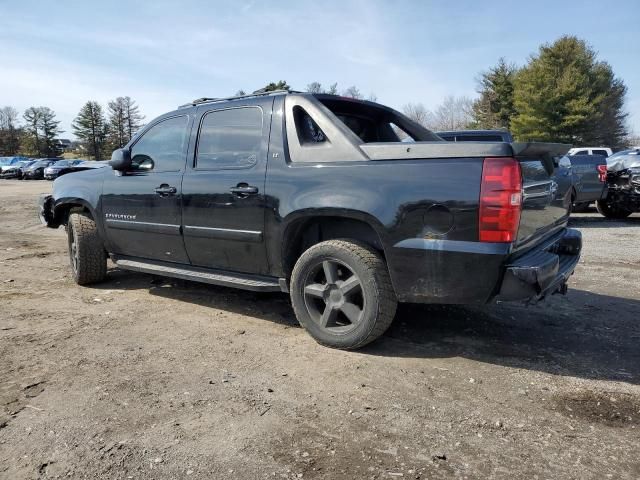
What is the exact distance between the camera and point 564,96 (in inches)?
1650

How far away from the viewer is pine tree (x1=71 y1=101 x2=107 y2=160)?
250 ft

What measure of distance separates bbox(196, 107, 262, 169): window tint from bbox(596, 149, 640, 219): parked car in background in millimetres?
9489

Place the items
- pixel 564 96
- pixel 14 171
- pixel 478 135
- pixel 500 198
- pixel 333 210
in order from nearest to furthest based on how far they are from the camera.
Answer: pixel 500 198
pixel 333 210
pixel 478 135
pixel 14 171
pixel 564 96

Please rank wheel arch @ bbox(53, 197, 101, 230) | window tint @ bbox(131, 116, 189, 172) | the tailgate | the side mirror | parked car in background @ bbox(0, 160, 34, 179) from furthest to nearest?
1. parked car in background @ bbox(0, 160, 34, 179)
2. wheel arch @ bbox(53, 197, 101, 230)
3. the side mirror
4. window tint @ bbox(131, 116, 189, 172)
5. the tailgate

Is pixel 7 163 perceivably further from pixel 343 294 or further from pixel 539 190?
pixel 539 190

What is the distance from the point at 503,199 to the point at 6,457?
9.25 feet

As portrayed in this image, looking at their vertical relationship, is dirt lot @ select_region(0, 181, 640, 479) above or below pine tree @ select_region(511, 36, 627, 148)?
below

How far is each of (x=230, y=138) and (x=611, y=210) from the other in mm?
10351

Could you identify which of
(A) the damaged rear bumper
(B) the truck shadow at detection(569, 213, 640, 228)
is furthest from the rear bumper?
(B) the truck shadow at detection(569, 213, 640, 228)

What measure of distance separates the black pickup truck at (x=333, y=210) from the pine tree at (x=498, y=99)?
47.4 metres

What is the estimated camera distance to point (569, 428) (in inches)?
101

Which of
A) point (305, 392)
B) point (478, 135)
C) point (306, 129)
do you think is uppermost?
point (478, 135)

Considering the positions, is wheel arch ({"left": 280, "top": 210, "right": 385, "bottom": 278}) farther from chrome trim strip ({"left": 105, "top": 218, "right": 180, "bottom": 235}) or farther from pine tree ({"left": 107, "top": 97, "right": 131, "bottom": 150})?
pine tree ({"left": 107, "top": 97, "right": 131, "bottom": 150})

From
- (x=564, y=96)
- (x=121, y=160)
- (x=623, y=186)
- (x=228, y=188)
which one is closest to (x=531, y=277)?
(x=228, y=188)
